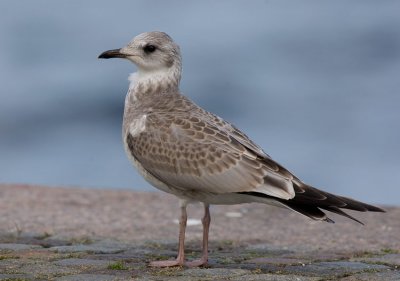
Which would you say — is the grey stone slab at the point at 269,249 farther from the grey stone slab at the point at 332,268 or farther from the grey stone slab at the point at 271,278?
the grey stone slab at the point at 271,278

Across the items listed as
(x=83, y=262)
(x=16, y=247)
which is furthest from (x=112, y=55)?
(x=83, y=262)

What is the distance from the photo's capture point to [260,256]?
6.90 m

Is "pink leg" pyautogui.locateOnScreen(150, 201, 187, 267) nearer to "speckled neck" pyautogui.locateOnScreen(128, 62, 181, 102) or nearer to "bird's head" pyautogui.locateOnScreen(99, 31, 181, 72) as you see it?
"speckled neck" pyautogui.locateOnScreen(128, 62, 181, 102)

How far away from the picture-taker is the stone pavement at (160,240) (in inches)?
238

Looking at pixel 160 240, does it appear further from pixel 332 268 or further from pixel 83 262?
pixel 332 268

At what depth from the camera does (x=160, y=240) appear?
25.5 feet

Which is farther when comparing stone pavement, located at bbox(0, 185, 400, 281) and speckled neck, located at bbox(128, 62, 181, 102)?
speckled neck, located at bbox(128, 62, 181, 102)

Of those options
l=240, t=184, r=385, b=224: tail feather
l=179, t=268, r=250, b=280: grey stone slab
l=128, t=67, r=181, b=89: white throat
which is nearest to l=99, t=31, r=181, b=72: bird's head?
l=128, t=67, r=181, b=89: white throat

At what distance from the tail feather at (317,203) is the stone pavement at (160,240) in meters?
0.37

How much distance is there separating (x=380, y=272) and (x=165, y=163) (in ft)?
5.10

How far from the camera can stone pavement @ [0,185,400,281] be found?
6047mm

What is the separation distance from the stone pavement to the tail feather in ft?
1.22

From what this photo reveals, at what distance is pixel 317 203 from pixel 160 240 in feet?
6.65

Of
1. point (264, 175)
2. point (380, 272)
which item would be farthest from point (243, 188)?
point (380, 272)
